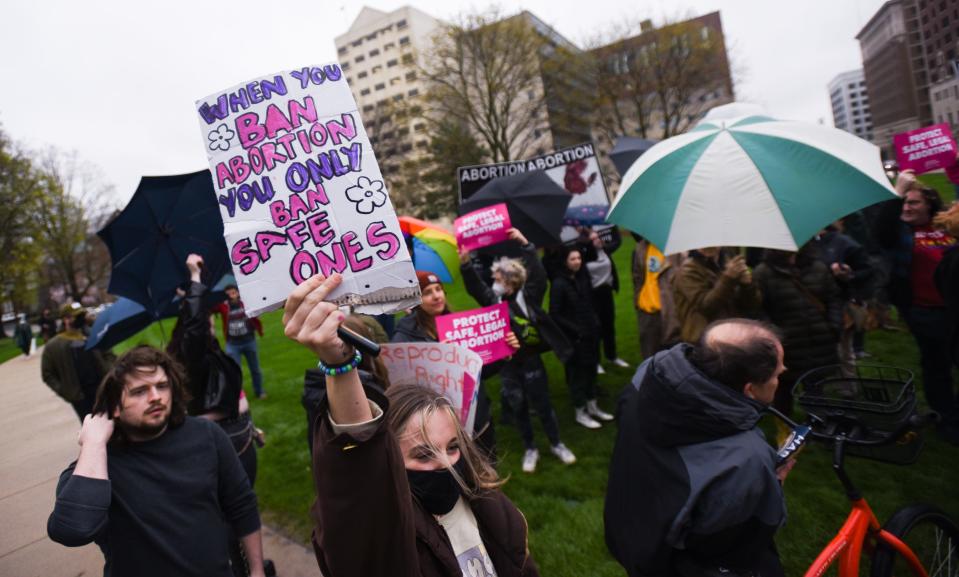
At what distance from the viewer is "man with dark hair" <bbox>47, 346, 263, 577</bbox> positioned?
1.85 metres

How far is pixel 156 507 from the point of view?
2045mm

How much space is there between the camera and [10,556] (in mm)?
4191

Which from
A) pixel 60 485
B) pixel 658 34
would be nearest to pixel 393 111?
pixel 658 34

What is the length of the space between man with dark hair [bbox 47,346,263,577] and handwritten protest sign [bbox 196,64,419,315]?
1180 millimetres

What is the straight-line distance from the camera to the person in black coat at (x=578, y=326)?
17.1 feet

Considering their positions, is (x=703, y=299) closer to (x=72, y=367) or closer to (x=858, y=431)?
(x=858, y=431)

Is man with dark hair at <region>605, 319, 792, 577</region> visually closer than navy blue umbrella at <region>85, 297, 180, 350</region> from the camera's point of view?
Yes

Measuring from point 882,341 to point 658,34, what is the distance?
28.8 meters

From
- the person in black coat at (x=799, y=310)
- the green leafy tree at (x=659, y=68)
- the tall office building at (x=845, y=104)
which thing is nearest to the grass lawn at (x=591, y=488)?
the person in black coat at (x=799, y=310)

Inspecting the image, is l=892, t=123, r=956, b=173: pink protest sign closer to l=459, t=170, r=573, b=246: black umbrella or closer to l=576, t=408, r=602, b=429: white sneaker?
l=459, t=170, r=573, b=246: black umbrella

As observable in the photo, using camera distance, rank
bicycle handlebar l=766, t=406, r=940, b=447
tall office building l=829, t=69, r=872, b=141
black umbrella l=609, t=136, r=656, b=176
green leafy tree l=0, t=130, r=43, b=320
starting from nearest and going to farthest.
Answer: bicycle handlebar l=766, t=406, r=940, b=447 < black umbrella l=609, t=136, r=656, b=176 < tall office building l=829, t=69, r=872, b=141 < green leafy tree l=0, t=130, r=43, b=320

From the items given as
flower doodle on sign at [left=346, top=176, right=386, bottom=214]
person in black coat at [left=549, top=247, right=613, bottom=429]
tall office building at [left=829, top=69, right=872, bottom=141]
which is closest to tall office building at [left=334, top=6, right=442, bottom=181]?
tall office building at [left=829, top=69, right=872, bottom=141]

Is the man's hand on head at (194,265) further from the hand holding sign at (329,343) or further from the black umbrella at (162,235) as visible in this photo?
the hand holding sign at (329,343)

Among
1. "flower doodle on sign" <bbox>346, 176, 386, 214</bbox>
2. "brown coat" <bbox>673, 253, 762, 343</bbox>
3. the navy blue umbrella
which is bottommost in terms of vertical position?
"brown coat" <bbox>673, 253, 762, 343</bbox>
